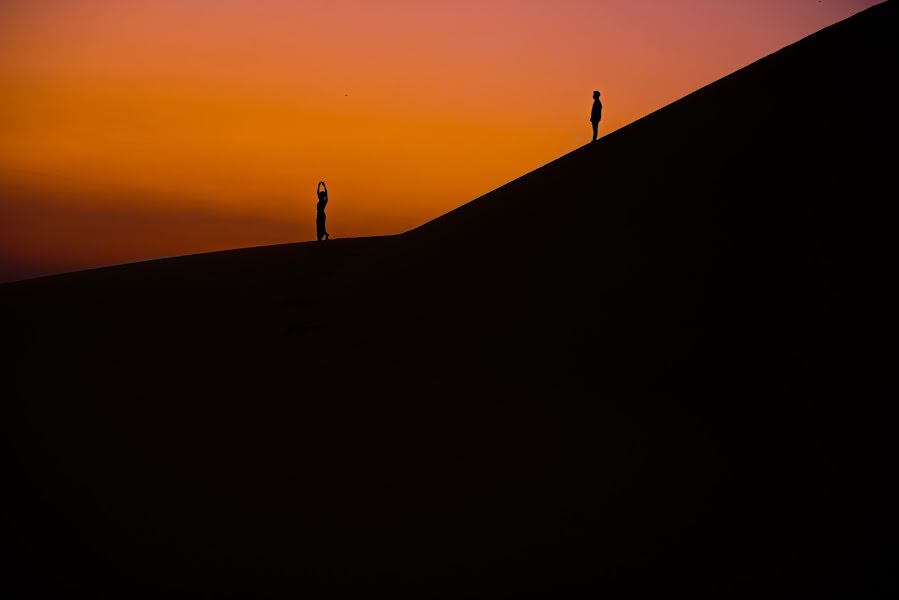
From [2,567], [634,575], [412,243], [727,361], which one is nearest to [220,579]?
[2,567]

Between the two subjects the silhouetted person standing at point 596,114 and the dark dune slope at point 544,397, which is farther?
the silhouetted person standing at point 596,114

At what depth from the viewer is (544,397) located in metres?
7.08

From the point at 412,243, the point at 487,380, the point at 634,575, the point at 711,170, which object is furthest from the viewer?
the point at 412,243

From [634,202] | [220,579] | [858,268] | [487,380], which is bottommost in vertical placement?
[220,579]

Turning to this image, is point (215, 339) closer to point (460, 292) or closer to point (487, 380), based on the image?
point (460, 292)

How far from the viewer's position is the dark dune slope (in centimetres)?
479

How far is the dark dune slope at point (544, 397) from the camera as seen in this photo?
479 cm

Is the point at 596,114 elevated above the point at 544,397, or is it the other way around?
the point at 596,114

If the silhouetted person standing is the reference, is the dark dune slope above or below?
below

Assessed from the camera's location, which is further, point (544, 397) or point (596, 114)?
point (596, 114)

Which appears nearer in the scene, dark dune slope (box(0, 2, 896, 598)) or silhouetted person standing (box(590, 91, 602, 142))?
dark dune slope (box(0, 2, 896, 598))

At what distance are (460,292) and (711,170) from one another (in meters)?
3.13

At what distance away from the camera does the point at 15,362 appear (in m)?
9.22

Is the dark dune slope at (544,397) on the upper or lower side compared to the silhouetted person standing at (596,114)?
lower
